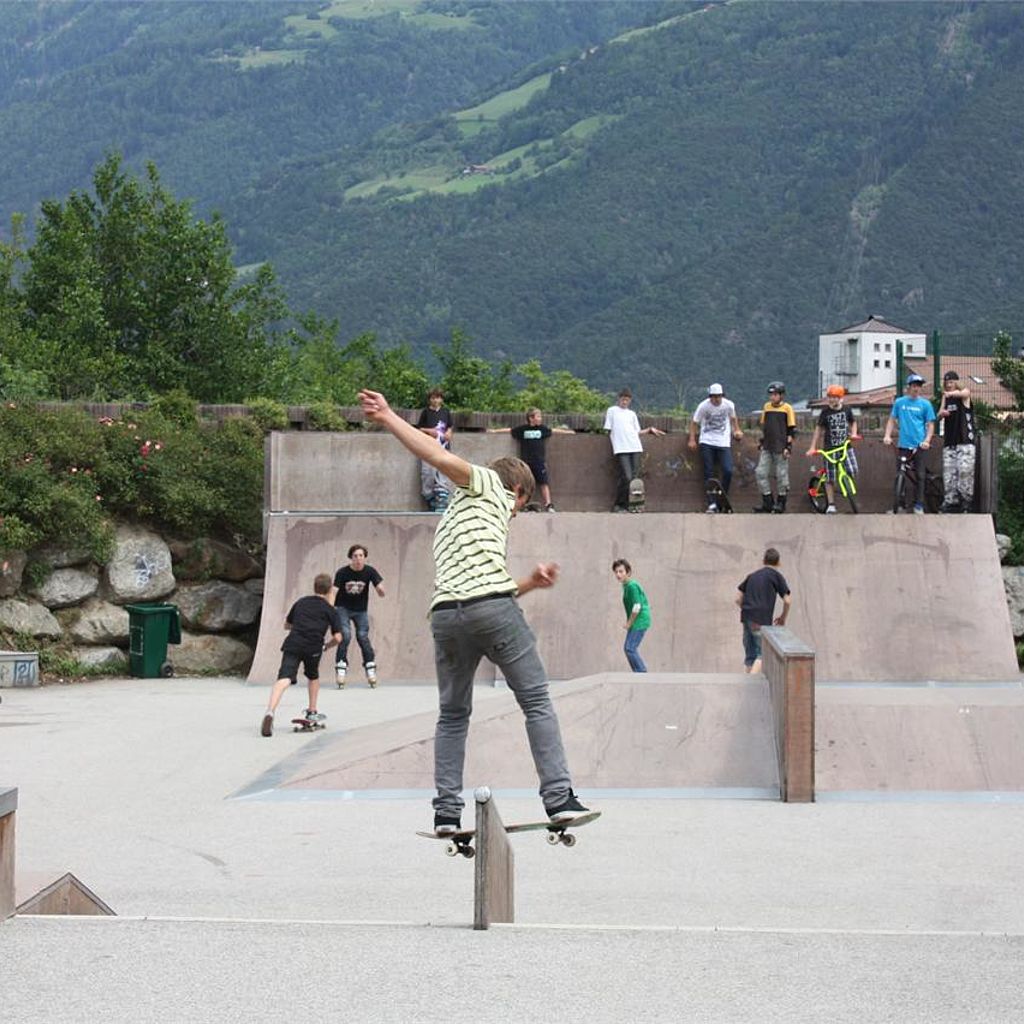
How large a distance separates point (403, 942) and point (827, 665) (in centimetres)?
1405

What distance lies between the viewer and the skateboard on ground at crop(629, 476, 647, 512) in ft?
74.6

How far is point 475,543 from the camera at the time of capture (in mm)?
7441

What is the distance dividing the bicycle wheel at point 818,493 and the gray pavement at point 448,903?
7186mm

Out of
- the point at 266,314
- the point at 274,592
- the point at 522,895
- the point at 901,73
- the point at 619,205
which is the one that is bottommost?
the point at 522,895

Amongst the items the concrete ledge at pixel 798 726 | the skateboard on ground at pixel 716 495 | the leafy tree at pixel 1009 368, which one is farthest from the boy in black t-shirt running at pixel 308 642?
the leafy tree at pixel 1009 368

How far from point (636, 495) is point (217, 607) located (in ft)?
18.3

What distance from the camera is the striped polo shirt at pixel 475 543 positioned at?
7418mm

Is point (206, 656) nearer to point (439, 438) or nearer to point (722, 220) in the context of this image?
point (439, 438)

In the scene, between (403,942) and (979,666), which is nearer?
(403,942)

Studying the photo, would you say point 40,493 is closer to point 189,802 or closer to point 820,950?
point 189,802

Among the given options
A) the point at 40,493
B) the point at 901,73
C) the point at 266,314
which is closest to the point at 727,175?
the point at 901,73

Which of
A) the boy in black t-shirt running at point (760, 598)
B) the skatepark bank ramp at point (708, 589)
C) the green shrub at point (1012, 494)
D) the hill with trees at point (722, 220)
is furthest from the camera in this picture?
the hill with trees at point (722, 220)

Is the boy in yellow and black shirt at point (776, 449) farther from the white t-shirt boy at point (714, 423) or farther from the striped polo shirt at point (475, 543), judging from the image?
the striped polo shirt at point (475, 543)

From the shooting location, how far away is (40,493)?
71.9 feet
